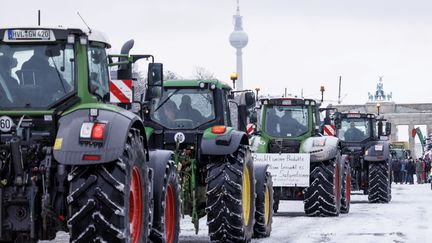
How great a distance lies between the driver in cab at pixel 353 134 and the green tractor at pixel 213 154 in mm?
15606

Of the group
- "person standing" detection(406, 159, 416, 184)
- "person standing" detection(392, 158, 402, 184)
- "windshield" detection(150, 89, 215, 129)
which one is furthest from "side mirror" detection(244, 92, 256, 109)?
"person standing" detection(406, 159, 416, 184)

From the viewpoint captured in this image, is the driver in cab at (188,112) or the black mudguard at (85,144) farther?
the driver in cab at (188,112)

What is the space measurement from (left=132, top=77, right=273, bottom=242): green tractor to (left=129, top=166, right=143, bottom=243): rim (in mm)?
4077

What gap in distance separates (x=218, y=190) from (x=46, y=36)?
198 inches

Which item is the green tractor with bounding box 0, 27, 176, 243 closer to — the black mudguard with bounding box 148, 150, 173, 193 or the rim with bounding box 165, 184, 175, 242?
A: the black mudguard with bounding box 148, 150, 173, 193

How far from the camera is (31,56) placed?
10234 millimetres

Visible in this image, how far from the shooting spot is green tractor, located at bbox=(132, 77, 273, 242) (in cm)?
1474

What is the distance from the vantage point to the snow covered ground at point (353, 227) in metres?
16.2

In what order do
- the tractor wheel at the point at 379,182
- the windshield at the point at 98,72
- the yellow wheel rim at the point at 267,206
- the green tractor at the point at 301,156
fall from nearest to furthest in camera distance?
the windshield at the point at 98,72, the yellow wheel rim at the point at 267,206, the green tractor at the point at 301,156, the tractor wheel at the point at 379,182

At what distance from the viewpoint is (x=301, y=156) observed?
76.0ft

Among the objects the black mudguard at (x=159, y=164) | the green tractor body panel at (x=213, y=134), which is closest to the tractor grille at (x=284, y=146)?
the green tractor body panel at (x=213, y=134)

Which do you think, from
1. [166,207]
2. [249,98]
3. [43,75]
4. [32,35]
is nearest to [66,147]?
[43,75]

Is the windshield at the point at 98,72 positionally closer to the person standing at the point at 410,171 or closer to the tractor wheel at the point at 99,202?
the tractor wheel at the point at 99,202

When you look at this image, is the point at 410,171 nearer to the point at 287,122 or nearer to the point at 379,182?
the point at 379,182
